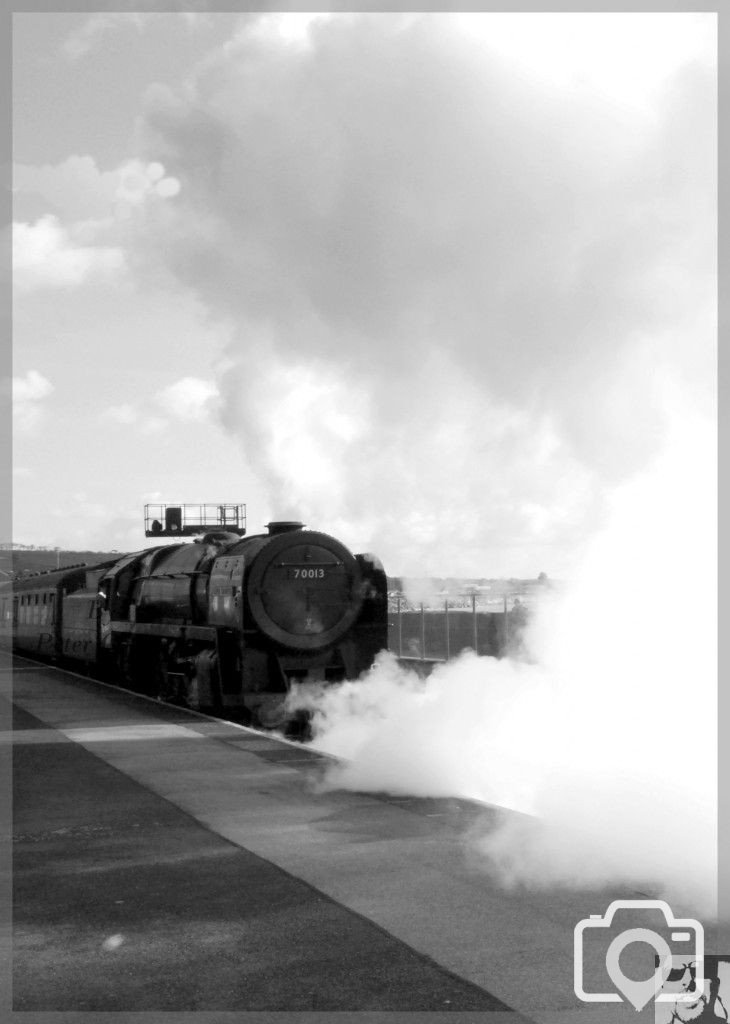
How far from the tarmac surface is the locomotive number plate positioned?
14.3 feet

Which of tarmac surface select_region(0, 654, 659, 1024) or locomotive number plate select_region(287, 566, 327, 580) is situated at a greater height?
locomotive number plate select_region(287, 566, 327, 580)

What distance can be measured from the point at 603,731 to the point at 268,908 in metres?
3.34

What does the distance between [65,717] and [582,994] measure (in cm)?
1343

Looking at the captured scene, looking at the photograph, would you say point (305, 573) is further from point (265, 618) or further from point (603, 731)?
point (603, 731)

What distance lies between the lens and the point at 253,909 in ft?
21.6

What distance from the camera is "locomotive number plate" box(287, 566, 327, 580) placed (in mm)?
15594

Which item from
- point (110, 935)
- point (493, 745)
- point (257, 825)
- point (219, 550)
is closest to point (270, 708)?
point (219, 550)

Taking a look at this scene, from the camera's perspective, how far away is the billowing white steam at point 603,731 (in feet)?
23.9

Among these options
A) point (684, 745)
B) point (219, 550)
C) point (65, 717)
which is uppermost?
point (219, 550)

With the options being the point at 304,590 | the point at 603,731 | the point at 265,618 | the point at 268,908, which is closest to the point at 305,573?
the point at 304,590

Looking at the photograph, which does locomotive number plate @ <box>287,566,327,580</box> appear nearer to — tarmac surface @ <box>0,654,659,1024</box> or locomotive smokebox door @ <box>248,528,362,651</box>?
locomotive smokebox door @ <box>248,528,362,651</box>

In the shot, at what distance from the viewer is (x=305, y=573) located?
1568 cm

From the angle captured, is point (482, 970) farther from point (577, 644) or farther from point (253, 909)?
point (577, 644)

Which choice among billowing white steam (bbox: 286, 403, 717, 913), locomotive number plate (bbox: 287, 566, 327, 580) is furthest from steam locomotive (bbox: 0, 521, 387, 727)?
billowing white steam (bbox: 286, 403, 717, 913)
